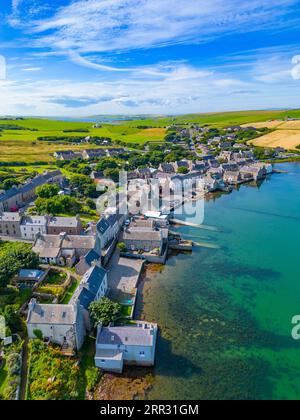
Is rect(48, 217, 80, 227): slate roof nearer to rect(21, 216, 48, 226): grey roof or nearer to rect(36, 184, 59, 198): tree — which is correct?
rect(21, 216, 48, 226): grey roof

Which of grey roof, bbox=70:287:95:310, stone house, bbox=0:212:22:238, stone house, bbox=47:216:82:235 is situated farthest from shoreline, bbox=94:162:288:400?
stone house, bbox=0:212:22:238

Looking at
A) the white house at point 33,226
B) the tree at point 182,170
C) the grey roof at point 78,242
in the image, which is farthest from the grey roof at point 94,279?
the tree at point 182,170

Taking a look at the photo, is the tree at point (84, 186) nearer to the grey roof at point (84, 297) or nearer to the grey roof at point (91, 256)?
the grey roof at point (91, 256)

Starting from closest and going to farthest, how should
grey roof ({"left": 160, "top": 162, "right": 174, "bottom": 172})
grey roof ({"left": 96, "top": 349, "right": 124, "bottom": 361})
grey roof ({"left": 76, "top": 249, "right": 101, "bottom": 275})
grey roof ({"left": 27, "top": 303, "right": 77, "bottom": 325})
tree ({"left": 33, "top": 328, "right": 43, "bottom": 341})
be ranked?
grey roof ({"left": 96, "top": 349, "right": 124, "bottom": 361})
grey roof ({"left": 27, "top": 303, "right": 77, "bottom": 325})
tree ({"left": 33, "top": 328, "right": 43, "bottom": 341})
grey roof ({"left": 76, "top": 249, "right": 101, "bottom": 275})
grey roof ({"left": 160, "top": 162, "right": 174, "bottom": 172})

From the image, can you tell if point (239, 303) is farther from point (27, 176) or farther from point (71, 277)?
point (27, 176)

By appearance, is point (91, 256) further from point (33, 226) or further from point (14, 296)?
point (33, 226)
